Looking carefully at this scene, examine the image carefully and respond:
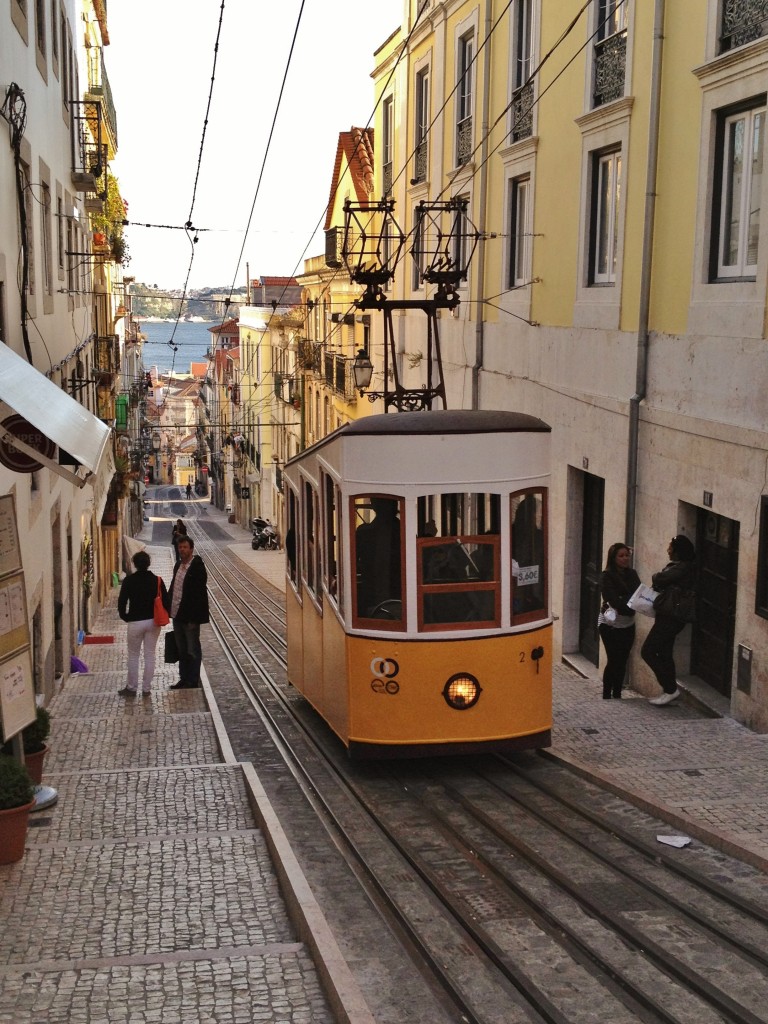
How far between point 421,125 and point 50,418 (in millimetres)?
18735

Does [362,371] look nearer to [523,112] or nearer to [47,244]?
[523,112]

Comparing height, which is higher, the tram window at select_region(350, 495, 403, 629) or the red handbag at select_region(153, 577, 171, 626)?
the tram window at select_region(350, 495, 403, 629)

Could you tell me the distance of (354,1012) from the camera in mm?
4688

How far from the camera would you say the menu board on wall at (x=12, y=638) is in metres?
7.06

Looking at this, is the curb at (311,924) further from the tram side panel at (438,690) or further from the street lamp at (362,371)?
the street lamp at (362,371)

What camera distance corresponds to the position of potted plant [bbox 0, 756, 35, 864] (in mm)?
6539

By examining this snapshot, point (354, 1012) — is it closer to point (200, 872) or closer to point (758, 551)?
point (200, 872)

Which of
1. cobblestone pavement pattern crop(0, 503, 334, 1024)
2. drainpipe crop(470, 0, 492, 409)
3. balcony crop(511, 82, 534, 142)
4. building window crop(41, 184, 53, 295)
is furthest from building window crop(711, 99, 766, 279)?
drainpipe crop(470, 0, 492, 409)

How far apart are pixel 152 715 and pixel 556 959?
6384 mm

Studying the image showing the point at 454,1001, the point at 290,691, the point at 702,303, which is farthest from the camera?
the point at 290,691

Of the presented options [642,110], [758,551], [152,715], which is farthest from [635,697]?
[642,110]

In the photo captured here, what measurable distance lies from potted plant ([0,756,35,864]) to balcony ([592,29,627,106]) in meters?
10.1

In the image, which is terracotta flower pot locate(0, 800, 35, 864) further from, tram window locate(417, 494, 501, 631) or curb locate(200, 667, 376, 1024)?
tram window locate(417, 494, 501, 631)

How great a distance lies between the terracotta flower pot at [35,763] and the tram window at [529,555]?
10.9 feet
